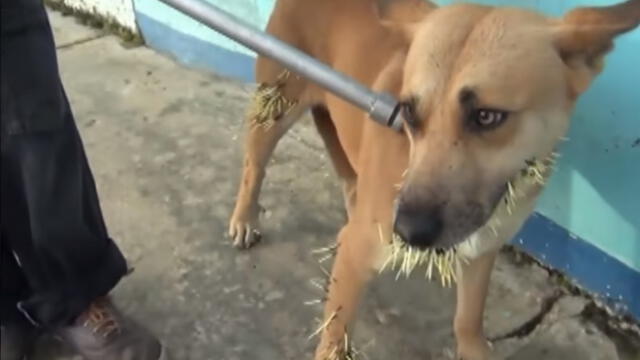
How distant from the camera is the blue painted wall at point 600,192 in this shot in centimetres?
259

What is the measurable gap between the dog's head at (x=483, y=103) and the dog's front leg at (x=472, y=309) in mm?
517

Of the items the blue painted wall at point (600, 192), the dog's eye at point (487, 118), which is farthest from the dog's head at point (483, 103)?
the blue painted wall at point (600, 192)

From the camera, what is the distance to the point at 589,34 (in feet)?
6.70

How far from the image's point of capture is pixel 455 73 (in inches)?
79.4

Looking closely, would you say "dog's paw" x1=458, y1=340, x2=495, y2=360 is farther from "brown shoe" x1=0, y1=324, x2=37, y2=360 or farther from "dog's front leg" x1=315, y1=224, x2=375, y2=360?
"brown shoe" x1=0, y1=324, x2=37, y2=360

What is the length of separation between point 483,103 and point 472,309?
31.3 inches

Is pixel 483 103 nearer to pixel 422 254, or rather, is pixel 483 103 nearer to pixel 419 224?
pixel 419 224

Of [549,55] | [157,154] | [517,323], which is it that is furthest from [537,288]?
[157,154]

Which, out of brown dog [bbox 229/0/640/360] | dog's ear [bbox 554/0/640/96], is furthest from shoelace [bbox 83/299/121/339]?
dog's ear [bbox 554/0/640/96]

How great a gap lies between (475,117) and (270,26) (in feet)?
3.24

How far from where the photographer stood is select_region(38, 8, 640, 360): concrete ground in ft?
9.14

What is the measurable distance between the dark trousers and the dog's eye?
Answer: 94 cm

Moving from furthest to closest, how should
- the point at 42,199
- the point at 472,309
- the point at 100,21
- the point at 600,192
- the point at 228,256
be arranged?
the point at 100,21, the point at 228,256, the point at 600,192, the point at 472,309, the point at 42,199

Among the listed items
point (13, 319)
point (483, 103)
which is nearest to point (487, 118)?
point (483, 103)
